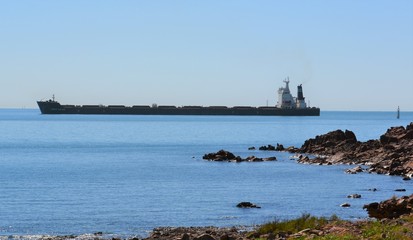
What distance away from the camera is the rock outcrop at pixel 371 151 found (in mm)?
61638

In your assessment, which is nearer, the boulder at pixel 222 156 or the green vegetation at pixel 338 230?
the green vegetation at pixel 338 230

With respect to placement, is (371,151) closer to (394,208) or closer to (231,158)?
(231,158)

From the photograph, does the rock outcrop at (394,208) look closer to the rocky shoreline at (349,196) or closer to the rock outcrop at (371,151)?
the rocky shoreline at (349,196)

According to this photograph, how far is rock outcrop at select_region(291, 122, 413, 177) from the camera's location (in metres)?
61.6

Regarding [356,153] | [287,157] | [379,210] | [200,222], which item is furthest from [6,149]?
[379,210]

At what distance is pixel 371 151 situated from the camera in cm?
7406

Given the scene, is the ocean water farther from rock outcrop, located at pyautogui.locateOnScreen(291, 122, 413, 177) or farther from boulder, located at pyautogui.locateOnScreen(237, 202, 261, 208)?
rock outcrop, located at pyautogui.locateOnScreen(291, 122, 413, 177)

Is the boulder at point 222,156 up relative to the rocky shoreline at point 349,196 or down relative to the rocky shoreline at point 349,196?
down

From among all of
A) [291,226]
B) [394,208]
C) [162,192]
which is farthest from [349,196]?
[291,226]

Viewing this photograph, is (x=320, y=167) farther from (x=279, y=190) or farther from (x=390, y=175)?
(x=279, y=190)

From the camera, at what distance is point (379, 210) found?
104 ft

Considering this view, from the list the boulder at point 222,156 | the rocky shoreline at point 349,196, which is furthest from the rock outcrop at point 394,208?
the boulder at point 222,156

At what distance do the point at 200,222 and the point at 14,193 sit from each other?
1730cm

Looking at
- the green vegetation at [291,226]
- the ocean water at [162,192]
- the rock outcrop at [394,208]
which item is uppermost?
the rock outcrop at [394,208]
